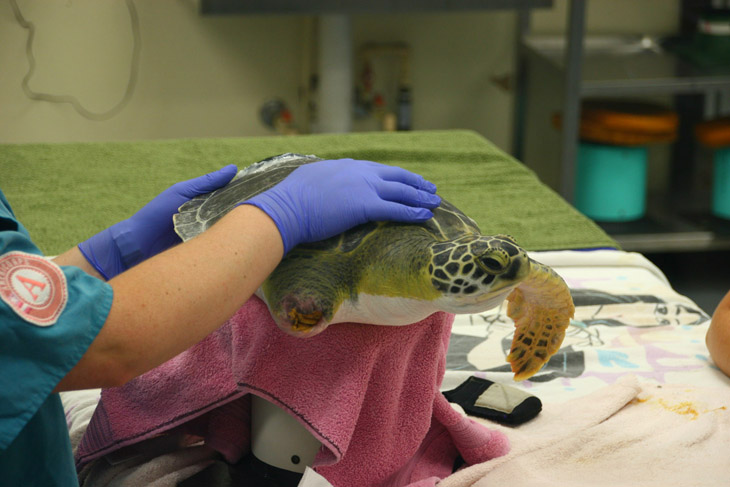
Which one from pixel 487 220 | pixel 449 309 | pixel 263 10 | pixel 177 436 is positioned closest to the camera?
pixel 449 309

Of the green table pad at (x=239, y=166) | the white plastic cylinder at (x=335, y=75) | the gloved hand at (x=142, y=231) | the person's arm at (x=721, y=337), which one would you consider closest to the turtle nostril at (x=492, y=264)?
the gloved hand at (x=142, y=231)

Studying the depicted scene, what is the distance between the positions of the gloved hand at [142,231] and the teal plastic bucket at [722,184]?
6.92 ft

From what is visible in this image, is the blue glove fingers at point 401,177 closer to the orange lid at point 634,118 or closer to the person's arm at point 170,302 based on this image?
the person's arm at point 170,302

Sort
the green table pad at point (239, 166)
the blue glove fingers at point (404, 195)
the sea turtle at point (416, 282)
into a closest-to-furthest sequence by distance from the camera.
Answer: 1. the sea turtle at point (416, 282)
2. the blue glove fingers at point (404, 195)
3. the green table pad at point (239, 166)

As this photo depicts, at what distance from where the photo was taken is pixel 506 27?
3186 mm

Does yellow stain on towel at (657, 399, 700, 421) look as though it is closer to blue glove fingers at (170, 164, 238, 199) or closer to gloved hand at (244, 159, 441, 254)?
gloved hand at (244, 159, 441, 254)

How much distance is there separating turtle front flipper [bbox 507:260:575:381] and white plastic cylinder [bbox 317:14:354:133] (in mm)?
2066

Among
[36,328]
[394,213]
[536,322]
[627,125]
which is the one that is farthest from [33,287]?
[627,125]

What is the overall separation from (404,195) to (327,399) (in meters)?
0.21

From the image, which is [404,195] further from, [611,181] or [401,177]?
[611,181]

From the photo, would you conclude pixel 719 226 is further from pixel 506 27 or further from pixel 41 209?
pixel 41 209

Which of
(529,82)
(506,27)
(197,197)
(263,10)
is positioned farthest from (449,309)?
(506,27)

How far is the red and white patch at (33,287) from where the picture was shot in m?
0.59

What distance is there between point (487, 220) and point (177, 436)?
2.75ft
